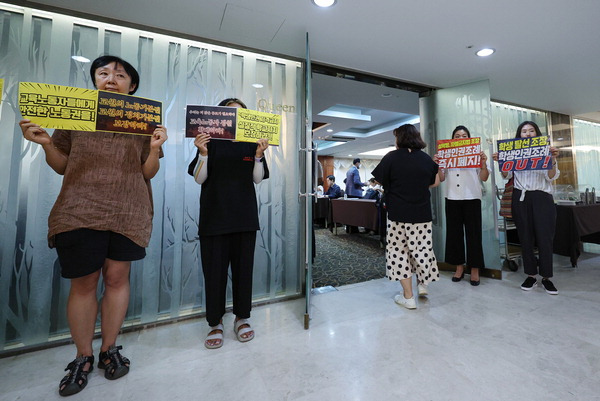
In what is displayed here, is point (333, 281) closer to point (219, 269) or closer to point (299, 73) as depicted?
point (219, 269)

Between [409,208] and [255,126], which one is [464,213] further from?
[255,126]

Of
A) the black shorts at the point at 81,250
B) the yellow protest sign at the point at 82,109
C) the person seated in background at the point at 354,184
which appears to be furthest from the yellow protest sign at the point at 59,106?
the person seated in background at the point at 354,184

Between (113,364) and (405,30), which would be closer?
(113,364)

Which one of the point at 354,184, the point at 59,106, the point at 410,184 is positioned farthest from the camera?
the point at 354,184

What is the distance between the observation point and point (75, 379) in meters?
1.23

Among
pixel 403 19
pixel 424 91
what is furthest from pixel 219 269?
pixel 424 91

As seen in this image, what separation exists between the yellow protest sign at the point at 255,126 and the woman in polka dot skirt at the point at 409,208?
3.40 feet

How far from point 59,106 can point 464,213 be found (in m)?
3.23

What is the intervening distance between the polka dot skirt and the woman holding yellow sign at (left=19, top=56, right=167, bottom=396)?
1.82 meters

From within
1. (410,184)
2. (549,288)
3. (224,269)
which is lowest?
(549,288)

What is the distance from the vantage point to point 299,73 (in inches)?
97.7

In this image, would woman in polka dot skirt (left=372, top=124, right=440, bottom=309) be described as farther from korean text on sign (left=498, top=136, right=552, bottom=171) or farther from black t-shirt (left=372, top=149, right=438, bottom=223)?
korean text on sign (left=498, top=136, right=552, bottom=171)

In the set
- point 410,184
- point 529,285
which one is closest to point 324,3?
point 410,184

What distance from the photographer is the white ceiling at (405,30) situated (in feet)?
5.89
